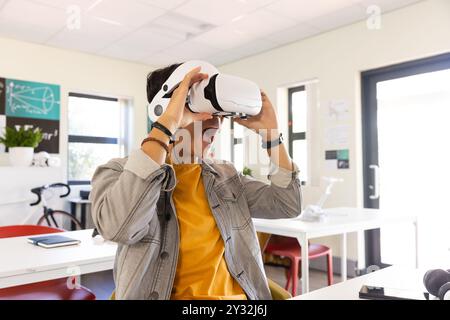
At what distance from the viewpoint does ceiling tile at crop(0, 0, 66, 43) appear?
331 centimetres

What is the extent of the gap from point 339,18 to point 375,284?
307 cm

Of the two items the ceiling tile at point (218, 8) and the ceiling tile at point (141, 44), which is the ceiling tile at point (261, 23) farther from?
the ceiling tile at point (141, 44)

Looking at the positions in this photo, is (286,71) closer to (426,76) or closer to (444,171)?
(426,76)

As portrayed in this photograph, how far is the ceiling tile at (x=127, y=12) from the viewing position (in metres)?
3.24

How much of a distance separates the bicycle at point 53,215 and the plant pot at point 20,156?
0.96 feet

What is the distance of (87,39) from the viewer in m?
4.11

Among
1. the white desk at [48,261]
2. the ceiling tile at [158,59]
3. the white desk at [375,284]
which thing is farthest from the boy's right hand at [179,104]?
the ceiling tile at [158,59]

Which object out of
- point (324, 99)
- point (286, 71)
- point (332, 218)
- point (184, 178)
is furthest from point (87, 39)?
point (184, 178)

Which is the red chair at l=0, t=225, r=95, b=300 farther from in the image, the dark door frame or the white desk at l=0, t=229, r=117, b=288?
the dark door frame

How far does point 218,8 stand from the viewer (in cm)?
331

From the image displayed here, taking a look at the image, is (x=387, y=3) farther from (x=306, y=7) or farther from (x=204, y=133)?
(x=204, y=133)

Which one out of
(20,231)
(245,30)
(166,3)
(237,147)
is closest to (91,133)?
(237,147)

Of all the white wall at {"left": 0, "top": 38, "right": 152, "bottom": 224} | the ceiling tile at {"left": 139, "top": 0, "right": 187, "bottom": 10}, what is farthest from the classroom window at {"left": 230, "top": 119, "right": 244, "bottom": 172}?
the ceiling tile at {"left": 139, "top": 0, "right": 187, "bottom": 10}
